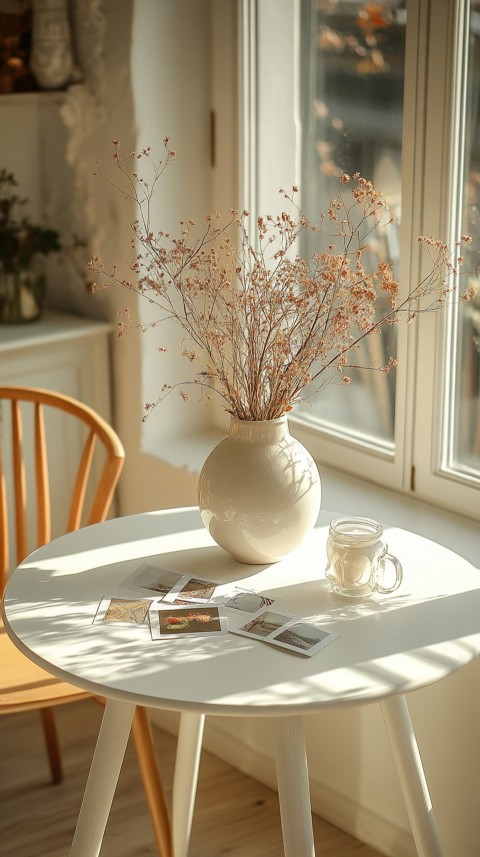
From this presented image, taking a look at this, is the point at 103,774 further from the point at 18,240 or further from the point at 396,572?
the point at 18,240

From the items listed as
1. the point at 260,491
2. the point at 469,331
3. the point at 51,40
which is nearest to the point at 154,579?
the point at 260,491

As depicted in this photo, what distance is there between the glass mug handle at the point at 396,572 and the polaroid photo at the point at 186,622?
24 centimetres

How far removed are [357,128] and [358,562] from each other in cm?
104

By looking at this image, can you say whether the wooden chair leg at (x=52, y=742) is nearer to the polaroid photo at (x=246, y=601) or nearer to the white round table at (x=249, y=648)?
the white round table at (x=249, y=648)

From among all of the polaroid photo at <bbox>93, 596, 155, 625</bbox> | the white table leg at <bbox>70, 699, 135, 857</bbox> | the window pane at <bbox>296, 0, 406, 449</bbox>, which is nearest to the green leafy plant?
the window pane at <bbox>296, 0, 406, 449</bbox>

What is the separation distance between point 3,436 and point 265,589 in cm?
113

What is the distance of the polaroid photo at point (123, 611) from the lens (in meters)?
1.61

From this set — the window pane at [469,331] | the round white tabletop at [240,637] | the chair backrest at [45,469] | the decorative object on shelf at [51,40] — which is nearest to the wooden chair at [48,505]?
the chair backrest at [45,469]

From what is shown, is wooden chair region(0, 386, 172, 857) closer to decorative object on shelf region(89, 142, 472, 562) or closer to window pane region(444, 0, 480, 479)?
decorative object on shelf region(89, 142, 472, 562)

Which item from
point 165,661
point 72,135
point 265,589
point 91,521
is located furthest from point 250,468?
point 72,135

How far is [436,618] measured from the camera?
1.60 m

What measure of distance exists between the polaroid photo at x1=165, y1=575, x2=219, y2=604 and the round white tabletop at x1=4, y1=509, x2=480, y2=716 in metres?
0.03

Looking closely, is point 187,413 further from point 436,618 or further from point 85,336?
point 436,618

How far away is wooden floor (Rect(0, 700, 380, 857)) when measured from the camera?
2281 millimetres
